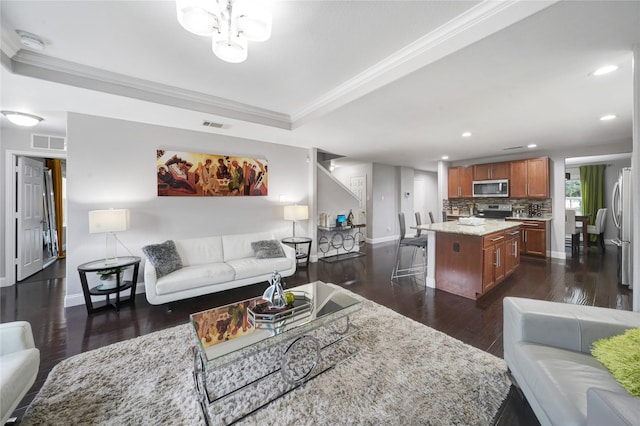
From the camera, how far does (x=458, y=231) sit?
323 centimetres

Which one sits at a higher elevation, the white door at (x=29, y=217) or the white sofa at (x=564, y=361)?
the white door at (x=29, y=217)

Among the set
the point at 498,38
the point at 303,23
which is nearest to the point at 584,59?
the point at 498,38

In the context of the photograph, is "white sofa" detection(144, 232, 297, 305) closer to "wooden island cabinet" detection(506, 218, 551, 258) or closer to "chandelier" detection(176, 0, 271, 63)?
"chandelier" detection(176, 0, 271, 63)

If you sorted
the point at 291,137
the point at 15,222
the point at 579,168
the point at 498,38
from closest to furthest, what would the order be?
the point at 498,38 < the point at 15,222 < the point at 291,137 < the point at 579,168

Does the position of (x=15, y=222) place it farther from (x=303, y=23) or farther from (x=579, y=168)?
(x=579, y=168)

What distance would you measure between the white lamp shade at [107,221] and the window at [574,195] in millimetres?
10854

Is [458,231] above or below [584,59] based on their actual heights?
below

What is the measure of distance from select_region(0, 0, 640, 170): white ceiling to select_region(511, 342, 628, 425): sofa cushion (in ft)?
6.70

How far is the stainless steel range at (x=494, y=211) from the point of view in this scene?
6.26 meters

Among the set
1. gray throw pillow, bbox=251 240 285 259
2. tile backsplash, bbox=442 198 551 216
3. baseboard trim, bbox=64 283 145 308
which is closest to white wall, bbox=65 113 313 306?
baseboard trim, bbox=64 283 145 308

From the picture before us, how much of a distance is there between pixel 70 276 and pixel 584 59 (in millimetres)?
5879

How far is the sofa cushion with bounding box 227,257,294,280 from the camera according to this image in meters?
3.40

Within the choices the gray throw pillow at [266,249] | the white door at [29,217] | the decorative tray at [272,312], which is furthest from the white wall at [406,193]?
the white door at [29,217]

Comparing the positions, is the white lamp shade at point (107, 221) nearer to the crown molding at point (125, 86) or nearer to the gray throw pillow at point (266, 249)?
the crown molding at point (125, 86)
